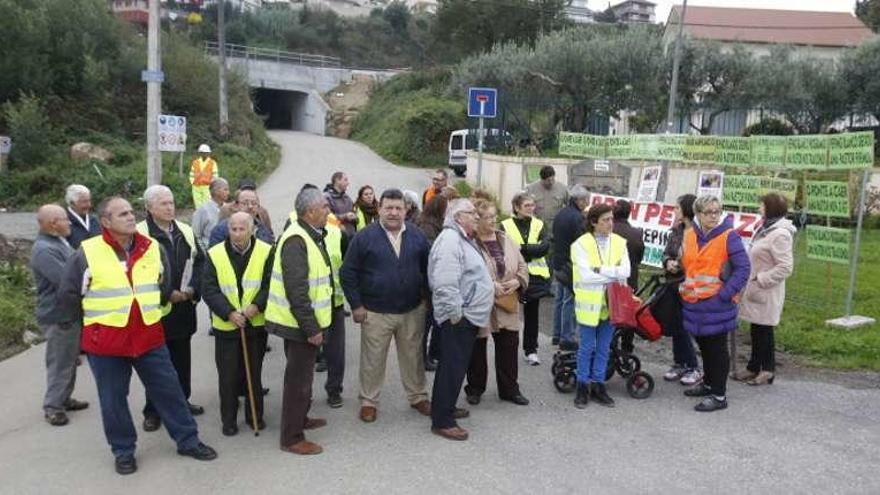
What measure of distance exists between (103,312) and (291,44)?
67.9 meters

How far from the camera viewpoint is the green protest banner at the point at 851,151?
326 inches

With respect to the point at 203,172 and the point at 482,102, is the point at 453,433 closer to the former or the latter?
the point at 482,102

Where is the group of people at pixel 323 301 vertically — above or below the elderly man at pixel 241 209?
below

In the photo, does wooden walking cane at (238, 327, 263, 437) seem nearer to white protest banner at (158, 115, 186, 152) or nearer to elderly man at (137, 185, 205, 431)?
elderly man at (137, 185, 205, 431)

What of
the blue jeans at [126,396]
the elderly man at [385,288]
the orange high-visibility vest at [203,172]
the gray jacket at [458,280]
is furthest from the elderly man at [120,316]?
the orange high-visibility vest at [203,172]

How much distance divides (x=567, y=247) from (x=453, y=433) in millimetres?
2978

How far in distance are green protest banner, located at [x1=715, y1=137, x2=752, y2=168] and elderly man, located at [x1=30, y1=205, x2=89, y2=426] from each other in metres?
9.10

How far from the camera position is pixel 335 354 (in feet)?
20.5

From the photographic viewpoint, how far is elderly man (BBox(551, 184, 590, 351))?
765 cm

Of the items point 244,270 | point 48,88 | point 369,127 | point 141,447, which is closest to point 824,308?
point 244,270

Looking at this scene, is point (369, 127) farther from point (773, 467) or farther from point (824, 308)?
point (773, 467)

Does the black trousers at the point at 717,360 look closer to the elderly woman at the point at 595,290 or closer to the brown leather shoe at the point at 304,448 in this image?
the elderly woman at the point at 595,290

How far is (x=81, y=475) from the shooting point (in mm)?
4773

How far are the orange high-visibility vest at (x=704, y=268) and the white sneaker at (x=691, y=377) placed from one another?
97cm
